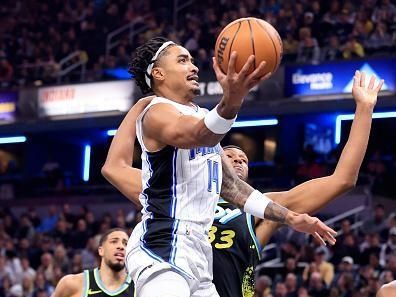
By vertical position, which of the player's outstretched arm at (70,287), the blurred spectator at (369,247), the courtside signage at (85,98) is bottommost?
the blurred spectator at (369,247)

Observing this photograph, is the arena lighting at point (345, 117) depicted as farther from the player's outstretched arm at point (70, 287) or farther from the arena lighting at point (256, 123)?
the player's outstretched arm at point (70, 287)

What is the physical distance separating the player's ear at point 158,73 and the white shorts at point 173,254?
81cm

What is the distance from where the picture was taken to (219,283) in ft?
20.8

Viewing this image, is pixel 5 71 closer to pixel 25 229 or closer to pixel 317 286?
pixel 25 229

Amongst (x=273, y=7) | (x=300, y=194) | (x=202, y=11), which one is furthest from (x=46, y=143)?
(x=300, y=194)

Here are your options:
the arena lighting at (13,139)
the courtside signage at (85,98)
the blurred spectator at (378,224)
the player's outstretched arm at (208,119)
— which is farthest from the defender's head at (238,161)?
the arena lighting at (13,139)

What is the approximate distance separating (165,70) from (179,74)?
3.6 inches

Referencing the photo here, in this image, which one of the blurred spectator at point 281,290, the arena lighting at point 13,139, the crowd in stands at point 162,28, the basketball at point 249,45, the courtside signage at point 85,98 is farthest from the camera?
the arena lighting at point 13,139

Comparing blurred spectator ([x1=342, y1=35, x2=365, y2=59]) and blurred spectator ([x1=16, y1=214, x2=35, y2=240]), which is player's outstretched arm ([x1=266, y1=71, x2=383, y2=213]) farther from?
blurred spectator ([x1=16, y1=214, x2=35, y2=240])

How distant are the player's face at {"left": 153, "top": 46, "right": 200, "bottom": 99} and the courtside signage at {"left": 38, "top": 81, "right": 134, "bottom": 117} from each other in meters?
17.9

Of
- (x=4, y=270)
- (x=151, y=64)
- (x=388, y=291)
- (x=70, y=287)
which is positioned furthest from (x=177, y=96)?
(x=4, y=270)

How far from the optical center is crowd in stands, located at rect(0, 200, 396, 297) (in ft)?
46.3

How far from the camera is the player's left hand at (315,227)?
515 centimetres

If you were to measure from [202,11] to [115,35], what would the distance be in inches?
96.1
